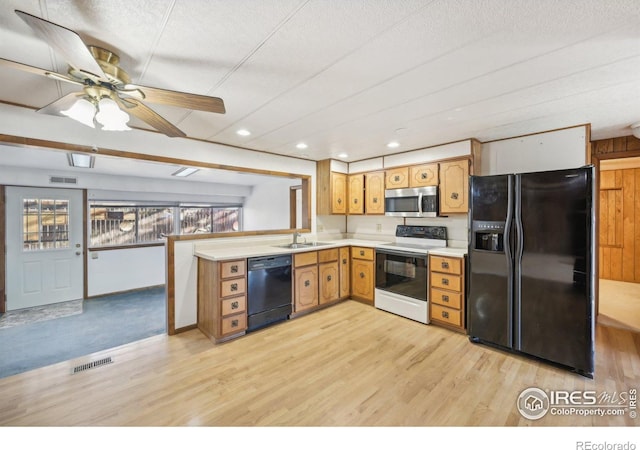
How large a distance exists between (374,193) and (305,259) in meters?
1.59

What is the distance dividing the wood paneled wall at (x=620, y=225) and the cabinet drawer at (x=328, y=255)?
5.52m

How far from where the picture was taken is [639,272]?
195 inches

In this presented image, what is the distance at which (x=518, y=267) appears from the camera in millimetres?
2535

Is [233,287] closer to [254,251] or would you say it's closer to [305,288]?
[254,251]

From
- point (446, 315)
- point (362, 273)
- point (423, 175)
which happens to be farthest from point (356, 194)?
point (446, 315)

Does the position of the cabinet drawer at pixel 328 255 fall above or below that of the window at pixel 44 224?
below

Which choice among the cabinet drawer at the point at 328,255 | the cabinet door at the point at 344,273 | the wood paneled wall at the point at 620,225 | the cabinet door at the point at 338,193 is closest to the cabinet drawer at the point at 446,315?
the cabinet door at the point at 344,273

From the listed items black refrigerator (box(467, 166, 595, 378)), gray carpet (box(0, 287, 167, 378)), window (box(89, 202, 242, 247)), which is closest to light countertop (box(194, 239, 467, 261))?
black refrigerator (box(467, 166, 595, 378))

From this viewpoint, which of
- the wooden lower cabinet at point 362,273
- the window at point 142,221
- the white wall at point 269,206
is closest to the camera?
the wooden lower cabinet at point 362,273

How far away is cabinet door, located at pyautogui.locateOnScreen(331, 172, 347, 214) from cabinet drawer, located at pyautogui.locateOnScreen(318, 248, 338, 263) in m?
0.74

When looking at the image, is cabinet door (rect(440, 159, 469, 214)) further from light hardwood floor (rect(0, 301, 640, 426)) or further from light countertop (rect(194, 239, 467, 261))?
light hardwood floor (rect(0, 301, 640, 426))

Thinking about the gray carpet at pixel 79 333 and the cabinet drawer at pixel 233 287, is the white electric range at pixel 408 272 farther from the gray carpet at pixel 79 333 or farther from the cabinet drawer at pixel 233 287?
the gray carpet at pixel 79 333

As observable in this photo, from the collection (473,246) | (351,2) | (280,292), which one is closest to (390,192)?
(473,246)

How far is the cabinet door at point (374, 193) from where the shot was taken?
13.8 ft
